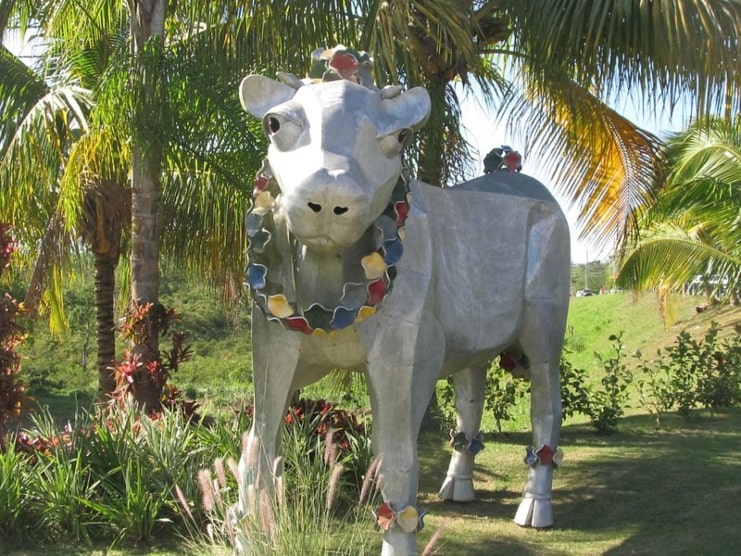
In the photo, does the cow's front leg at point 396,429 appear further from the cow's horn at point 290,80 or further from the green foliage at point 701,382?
the green foliage at point 701,382

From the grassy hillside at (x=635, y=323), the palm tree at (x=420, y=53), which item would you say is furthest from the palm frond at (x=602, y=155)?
the grassy hillside at (x=635, y=323)

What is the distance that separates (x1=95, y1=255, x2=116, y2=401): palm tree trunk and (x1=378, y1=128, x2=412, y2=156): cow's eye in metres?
5.94

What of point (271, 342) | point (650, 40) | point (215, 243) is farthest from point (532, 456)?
point (215, 243)

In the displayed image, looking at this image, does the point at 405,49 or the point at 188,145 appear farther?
the point at 188,145

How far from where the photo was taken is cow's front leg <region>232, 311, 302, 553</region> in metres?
3.76

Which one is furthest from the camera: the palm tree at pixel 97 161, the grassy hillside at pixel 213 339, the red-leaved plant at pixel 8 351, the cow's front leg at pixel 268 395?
the grassy hillside at pixel 213 339

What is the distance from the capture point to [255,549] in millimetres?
3227

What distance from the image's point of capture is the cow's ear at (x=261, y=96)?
3.43m

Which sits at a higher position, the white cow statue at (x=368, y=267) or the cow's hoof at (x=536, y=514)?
the white cow statue at (x=368, y=267)

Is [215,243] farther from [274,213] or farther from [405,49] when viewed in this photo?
[274,213]

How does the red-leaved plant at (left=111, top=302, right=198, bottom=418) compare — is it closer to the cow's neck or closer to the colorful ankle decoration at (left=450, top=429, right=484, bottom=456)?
the colorful ankle decoration at (left=450, top=429, right=484, bottom=456)

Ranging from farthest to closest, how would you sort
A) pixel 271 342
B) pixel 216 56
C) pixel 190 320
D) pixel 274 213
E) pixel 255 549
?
pixel 190 320, pixel 216 56, pixel 271 342, pixel 274 213, pixel 255 549

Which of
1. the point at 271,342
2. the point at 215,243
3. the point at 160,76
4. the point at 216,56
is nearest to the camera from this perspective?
the point at 271,342

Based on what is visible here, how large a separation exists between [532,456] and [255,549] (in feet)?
7.73
